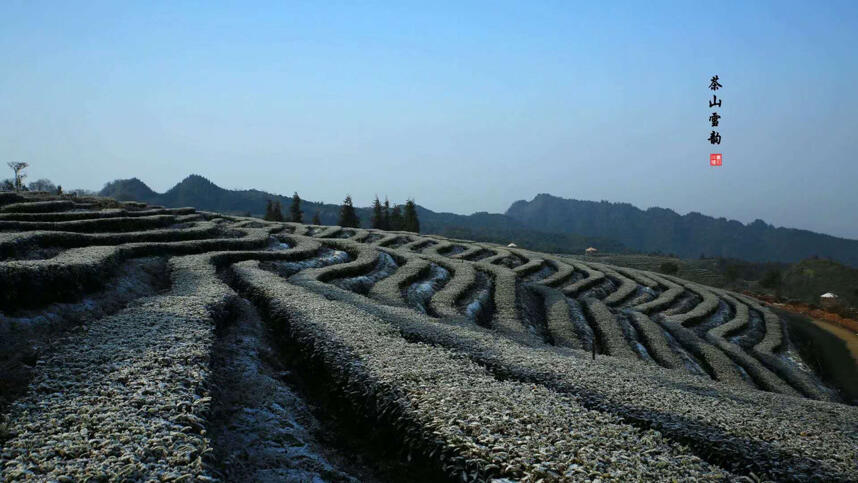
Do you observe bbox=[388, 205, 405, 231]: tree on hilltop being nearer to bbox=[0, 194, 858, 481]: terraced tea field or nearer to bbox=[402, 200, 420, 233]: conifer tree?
bbox=[402, 200, 420, 233]: conifer tree

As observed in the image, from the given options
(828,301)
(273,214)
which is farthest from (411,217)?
(828,301)

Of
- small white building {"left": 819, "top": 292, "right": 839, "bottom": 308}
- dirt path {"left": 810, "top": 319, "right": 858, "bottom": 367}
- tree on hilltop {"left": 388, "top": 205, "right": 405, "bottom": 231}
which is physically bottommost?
dirt path {"left": 810, "top": 319, "right": 858, "bottom": 367}

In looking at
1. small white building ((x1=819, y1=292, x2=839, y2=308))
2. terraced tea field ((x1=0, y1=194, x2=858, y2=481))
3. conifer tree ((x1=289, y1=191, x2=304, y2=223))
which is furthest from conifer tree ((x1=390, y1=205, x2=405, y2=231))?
terraced tea field ((x1=0, y1=194, x2=858, y2=481))

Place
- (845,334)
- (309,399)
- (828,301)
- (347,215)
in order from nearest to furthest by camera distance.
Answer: (309,399) < (845,334) < (828,301) < (347,215)

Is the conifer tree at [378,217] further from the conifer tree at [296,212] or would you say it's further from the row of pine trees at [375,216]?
the conifer tree at [296,212]

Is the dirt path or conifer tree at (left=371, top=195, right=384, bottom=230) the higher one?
conifer tree at (left=371, top=195, right=384, bottom=230)

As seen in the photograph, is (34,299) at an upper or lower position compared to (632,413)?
upper

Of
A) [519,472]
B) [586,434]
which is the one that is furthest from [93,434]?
[586,434]

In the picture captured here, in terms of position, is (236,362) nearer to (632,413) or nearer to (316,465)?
(316,465)

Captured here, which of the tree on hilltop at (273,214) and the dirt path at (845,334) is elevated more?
the tree on hilltop at (273,214)

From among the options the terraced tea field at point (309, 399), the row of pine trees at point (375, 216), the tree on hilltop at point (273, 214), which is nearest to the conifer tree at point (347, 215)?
the row of pine trees at point (375, 216)

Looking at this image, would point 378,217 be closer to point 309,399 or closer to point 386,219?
point 386,219

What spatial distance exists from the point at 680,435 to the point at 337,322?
13794mm

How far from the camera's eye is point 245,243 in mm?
42469
